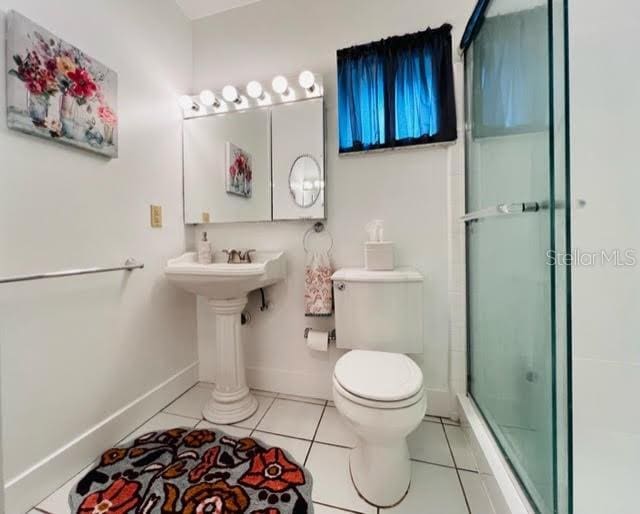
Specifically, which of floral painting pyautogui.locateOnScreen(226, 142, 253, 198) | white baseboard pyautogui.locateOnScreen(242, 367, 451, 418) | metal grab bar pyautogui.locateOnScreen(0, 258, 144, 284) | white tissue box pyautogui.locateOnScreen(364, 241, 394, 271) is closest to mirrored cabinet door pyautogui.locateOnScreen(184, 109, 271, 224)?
floral painting pyautogui.locateOnScreen(226, 142, 253, 198)

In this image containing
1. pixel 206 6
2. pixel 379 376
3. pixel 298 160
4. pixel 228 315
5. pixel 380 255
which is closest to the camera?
pixel 379 376

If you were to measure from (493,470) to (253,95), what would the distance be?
2.09 m

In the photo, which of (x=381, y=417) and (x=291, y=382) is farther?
(x=291, y=382)

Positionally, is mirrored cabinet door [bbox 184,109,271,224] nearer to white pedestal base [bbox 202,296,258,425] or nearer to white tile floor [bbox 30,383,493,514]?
white pedestal base [bbox 202,296,258,425]

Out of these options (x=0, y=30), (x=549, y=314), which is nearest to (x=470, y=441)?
(x=549, y=314)

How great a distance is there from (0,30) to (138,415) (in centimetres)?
166

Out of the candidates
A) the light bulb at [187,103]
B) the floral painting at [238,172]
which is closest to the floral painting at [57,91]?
the light bulb at [187,103]

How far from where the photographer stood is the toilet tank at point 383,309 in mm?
1273

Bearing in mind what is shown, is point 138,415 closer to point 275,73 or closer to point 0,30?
point 0,30

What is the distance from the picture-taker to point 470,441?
121 centimetres

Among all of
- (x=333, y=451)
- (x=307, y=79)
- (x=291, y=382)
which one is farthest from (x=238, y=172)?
(x=333, y=451)

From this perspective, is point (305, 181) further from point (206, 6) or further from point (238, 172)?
point (206, 6)

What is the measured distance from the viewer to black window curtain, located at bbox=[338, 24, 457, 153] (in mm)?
1352

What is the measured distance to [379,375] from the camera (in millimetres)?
1021
